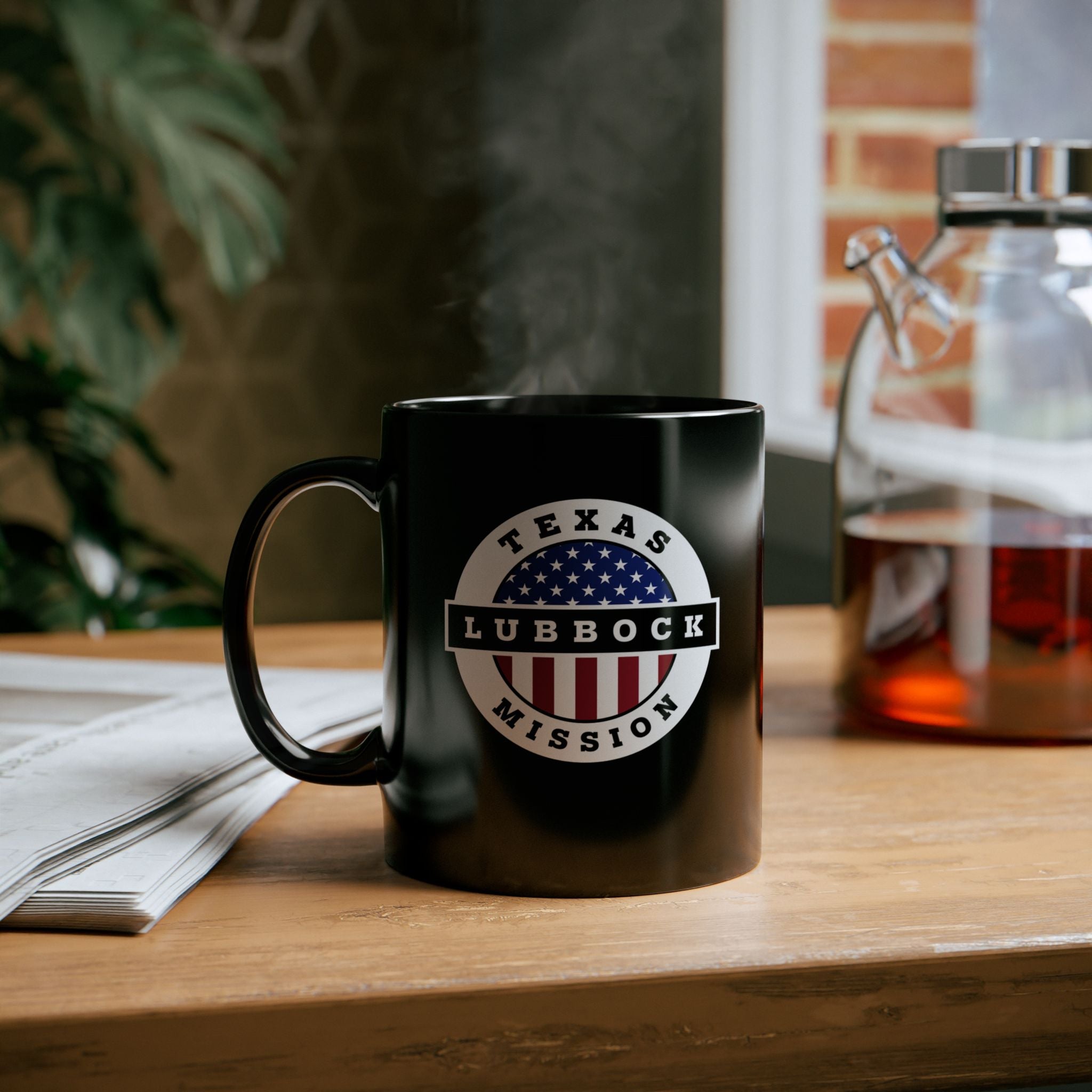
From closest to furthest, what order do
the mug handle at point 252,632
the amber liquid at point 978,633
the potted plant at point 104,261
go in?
1. the mug handle at point 252,632
2. the amber liquid at point 978,633
3. the potted plant at point 104,261

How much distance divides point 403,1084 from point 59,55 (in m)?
1.59

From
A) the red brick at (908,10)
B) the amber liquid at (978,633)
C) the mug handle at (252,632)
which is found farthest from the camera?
the red brick at (908,10)

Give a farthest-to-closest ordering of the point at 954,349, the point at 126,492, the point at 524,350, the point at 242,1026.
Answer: the point at 126,492 → the point at 524,350 → the point at 954,349 → the point at 242,1026

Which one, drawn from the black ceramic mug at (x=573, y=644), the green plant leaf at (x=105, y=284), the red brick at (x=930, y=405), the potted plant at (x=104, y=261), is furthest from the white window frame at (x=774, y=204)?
the black ceramic mug at (x=573, y=644)

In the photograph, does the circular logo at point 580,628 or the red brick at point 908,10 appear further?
the red brick at point 908,10

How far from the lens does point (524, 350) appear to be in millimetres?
1833

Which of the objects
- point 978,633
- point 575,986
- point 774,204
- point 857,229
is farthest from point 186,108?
point 575,986

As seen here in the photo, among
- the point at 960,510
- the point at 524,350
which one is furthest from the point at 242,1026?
the point at 524,350

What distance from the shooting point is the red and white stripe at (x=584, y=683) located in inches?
16.0

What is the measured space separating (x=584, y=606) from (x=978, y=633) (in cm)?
28

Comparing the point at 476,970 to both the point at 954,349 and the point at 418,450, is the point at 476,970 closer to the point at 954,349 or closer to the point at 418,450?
the point at 418,450

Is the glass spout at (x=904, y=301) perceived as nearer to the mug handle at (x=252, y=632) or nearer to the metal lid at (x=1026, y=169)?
the metal lid at (x=1026, y=169)

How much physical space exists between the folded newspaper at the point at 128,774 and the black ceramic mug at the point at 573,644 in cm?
9

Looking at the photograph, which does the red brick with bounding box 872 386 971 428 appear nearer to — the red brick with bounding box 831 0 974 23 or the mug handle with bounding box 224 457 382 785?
the mug handle with bounding box 224 457 382 785
